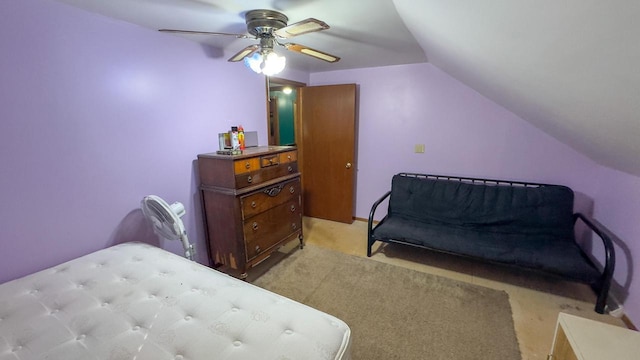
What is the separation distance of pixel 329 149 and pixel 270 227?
161 cm

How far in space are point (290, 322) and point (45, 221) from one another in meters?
1.61

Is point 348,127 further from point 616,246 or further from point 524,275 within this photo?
point 616,246

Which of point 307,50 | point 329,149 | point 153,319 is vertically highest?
point 307,50

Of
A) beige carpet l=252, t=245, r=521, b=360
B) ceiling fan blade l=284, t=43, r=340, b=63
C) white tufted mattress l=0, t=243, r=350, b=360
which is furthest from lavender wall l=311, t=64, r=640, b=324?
white tufted mattress l=0, t=243, r=350, b=360

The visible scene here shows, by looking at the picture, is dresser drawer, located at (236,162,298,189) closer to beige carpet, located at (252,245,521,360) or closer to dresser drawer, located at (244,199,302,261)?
dresser drawer, located at (244,199,302,261)

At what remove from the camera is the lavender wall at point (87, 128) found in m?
1.42

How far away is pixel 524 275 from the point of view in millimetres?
2447

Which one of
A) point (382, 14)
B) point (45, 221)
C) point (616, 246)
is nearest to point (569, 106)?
point (382, 14)

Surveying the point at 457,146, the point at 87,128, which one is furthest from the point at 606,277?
the point at 87,128

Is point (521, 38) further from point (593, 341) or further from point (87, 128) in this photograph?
point (87, 128)

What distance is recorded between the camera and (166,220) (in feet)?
5.60

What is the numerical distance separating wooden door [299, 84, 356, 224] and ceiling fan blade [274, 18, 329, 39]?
1918 mm

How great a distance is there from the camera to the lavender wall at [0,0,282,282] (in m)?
1.42

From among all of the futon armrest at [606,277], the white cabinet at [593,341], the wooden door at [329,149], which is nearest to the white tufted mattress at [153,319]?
the white cabinet at [593,341]
